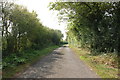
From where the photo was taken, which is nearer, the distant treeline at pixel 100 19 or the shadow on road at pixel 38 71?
the shadow on road at pixel 38 71

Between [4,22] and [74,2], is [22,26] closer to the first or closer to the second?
[4,22]

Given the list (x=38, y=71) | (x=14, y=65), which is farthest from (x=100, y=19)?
(x=14, y=65)

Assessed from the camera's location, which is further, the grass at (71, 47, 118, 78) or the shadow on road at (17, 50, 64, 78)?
the grass at (71, 47, 118, 78)

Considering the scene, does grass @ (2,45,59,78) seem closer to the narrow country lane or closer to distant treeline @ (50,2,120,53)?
the narrow country lane

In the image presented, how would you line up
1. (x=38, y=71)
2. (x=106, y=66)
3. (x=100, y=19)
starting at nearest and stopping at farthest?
(x=38, y=71) < (x=106, y=66) < (x=100, y=19)

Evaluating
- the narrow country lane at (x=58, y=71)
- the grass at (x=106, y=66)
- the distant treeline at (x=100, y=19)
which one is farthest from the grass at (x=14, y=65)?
the distant treeline at (x=100, y=19)

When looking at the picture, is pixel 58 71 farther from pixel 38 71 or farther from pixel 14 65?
pixel 14 65

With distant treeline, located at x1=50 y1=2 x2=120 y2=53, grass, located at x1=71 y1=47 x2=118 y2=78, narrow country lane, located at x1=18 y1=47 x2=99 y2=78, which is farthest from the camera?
distant treeline, located at x1=50 y1=2 x2=120 y2=53

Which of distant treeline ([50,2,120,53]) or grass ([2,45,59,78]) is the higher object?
distant treeline ([50,2,120,53])

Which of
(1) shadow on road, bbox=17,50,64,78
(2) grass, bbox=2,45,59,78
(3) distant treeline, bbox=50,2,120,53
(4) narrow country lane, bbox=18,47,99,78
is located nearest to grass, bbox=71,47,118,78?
(4) narrow country lane, bbox=18,47,99,78

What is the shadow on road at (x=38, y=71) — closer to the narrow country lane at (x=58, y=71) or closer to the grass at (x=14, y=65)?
the narrow country lane at (x=58, y=71)

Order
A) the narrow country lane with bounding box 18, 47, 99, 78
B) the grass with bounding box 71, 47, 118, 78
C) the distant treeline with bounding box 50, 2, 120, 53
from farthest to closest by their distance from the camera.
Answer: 1. the distant treeline with bounding box 50, 2, 120, 53
2. the grass with bounding box 71, 47, 118, 78
3. the narrow country lane with bounding box 18, 47, 99, 78

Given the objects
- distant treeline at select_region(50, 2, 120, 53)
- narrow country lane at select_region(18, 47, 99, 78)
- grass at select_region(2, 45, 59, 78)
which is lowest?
narrow country lane at select_region(18, 47, 99, 78)

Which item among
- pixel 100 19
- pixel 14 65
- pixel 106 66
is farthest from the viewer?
pixel 100 19
